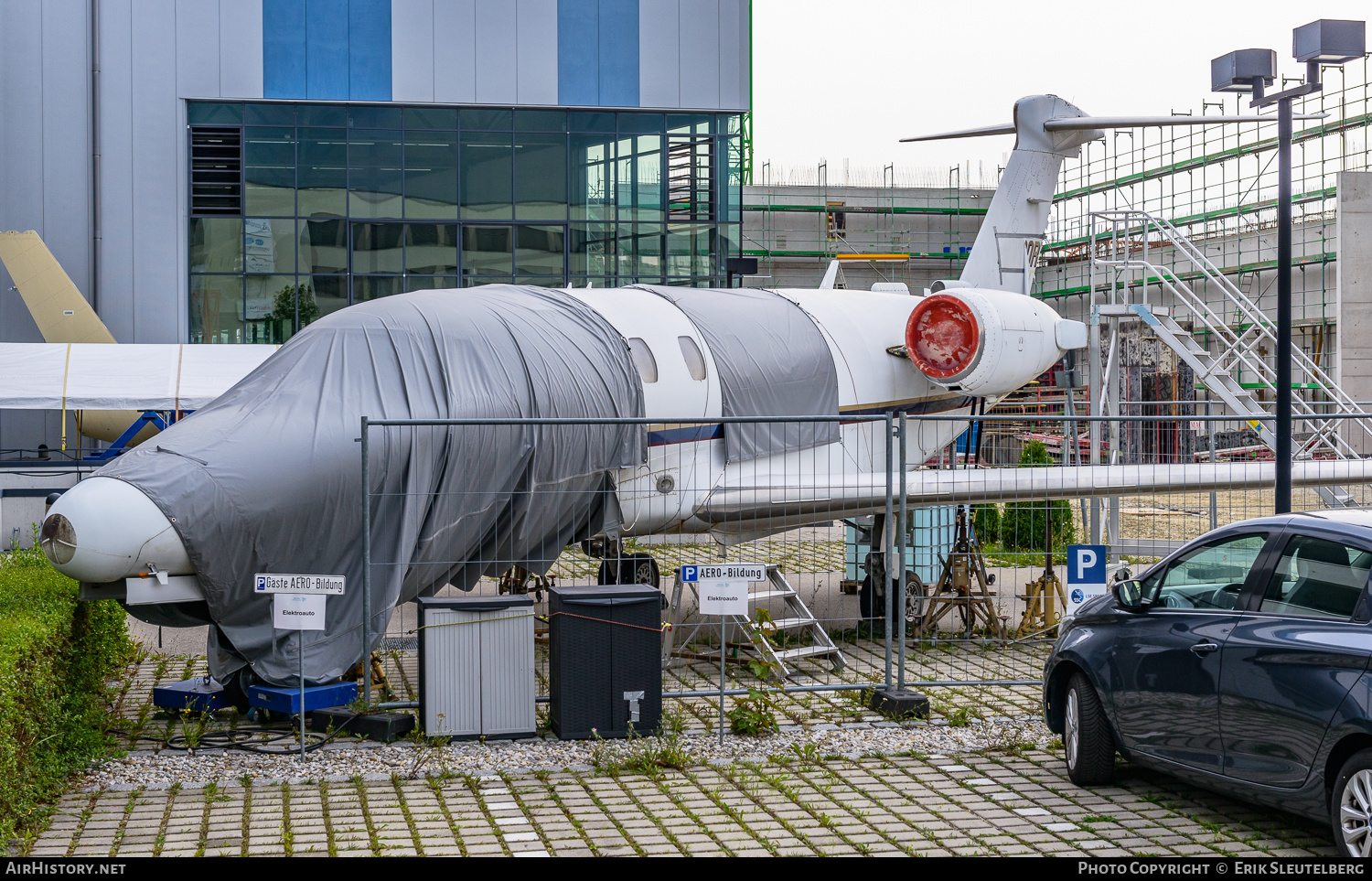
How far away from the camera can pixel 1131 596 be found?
7637 millimetres

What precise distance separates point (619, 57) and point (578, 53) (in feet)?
3.20

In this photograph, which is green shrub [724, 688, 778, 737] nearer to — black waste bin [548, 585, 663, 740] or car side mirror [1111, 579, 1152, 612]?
black waste bin [548, 585, 663, 740]

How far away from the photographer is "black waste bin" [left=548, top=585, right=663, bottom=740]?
9.06 m

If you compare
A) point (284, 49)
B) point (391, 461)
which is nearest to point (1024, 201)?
point (391, 461)

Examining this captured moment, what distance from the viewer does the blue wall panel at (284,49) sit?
28.7m

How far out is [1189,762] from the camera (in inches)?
279

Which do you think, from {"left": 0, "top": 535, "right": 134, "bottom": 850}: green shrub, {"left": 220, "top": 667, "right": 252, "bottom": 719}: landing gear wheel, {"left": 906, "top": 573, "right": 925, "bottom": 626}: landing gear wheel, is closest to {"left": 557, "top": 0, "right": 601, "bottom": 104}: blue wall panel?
{"left": 906, "top": 573, "right": 925, "bottom": 626}: landing gear wheel

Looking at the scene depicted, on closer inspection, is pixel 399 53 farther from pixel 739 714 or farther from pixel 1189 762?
pixel 1189 762

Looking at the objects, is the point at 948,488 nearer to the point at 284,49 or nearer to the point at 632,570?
the point at 632,570

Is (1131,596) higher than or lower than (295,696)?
higher

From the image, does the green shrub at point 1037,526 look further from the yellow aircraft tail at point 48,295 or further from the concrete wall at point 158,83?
the yellow aircraft tail at point 48,295

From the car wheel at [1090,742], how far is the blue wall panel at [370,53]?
82.4ft

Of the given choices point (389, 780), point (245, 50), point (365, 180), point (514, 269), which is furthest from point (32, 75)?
point (389, 780)

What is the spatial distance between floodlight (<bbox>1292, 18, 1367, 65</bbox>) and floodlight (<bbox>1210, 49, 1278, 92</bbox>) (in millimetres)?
429
